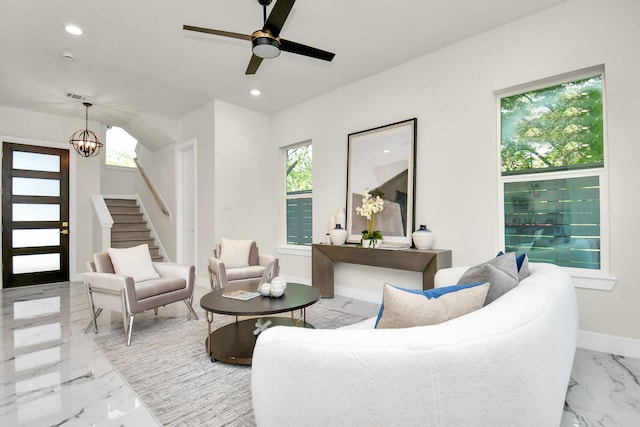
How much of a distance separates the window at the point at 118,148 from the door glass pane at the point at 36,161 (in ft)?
11.0

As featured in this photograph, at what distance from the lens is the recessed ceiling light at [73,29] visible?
308 centimetres

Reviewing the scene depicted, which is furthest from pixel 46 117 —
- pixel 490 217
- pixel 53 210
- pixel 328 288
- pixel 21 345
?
pixel 490 217

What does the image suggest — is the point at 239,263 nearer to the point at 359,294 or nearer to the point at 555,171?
the point at 359,294

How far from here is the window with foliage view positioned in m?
2.76

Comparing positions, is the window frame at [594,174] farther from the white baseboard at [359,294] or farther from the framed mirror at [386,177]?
the white baseboard at [359,294]

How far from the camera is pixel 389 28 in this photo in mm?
3184

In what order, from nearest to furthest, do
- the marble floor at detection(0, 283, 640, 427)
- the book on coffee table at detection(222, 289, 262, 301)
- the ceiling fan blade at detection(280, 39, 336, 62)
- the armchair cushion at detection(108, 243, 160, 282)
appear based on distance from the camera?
the marble floor at detection(0, 283, 640, 427), the ceiling fan blade at detection(280, 39, 336, 62), the book on coffee table at detection(222, 289, 262, 301), the armchair cushion at detection(108, 243, 160, 282)

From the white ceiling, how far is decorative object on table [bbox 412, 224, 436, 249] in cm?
202

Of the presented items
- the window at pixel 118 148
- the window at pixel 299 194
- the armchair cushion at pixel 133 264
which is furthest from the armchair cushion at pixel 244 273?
the window at pixel 118 148

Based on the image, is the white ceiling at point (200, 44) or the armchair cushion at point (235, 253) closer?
the white ceiling at point (200, 44)

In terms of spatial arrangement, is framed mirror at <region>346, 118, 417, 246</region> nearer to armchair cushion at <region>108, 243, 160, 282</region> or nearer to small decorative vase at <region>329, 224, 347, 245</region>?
small decorative vase at <region>329, 224, 347, 245</region>

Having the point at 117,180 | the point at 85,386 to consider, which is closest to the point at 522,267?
the point at 85,386

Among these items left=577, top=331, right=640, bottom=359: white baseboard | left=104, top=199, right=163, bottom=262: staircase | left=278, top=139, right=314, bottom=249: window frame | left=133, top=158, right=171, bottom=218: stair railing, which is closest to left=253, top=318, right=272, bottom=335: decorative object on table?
left=278, top=139, right=314, bottom=249: window frame

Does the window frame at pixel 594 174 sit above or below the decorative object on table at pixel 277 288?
above
